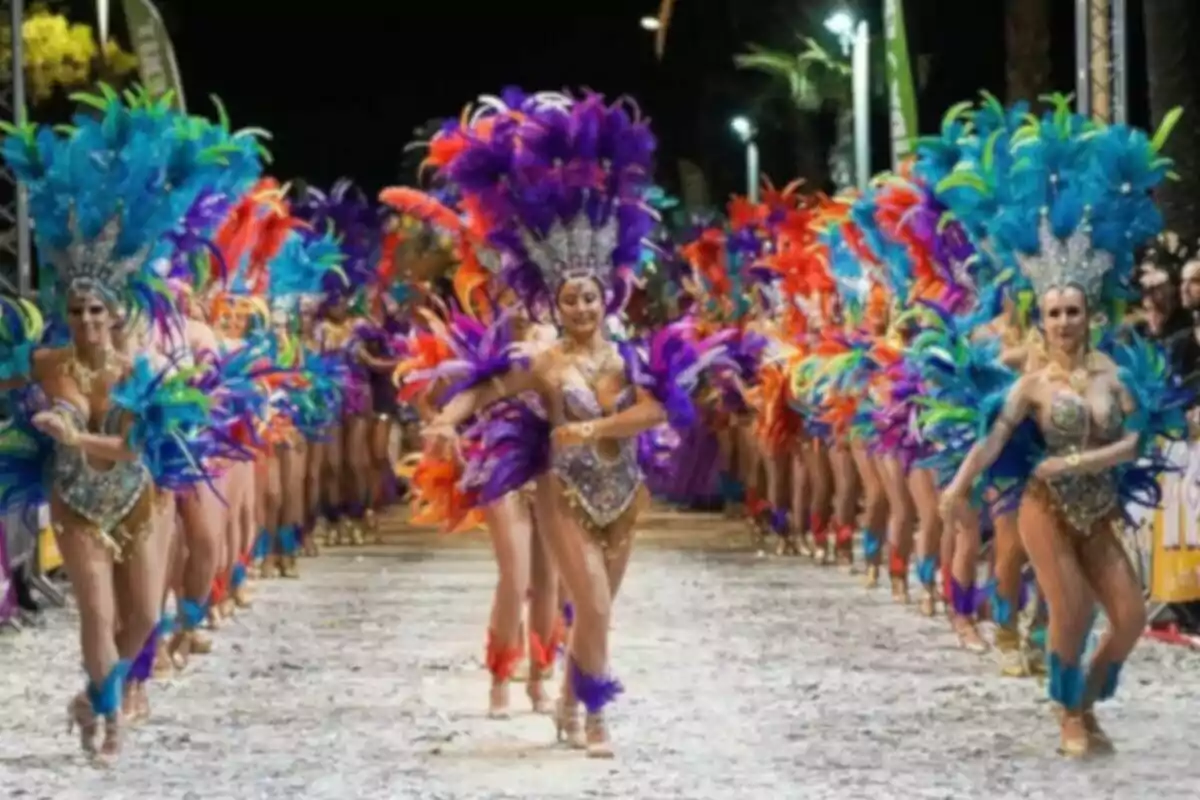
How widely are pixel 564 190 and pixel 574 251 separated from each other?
24cm

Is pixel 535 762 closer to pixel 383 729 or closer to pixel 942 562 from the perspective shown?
pixel 383 729

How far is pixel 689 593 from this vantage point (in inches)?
704

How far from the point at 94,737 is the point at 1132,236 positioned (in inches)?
178

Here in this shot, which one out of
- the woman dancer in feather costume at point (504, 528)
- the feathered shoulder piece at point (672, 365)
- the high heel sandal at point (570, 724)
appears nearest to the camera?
the feathered shoulder piece at point (672, 365)

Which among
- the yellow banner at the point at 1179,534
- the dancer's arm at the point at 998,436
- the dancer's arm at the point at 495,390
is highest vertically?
the dancer's arm at the point at 495,390

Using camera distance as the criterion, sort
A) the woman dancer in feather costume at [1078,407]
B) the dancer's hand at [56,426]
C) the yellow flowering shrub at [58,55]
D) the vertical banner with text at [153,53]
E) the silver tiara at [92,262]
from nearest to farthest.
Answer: the dancer's hand at [56,426], the woman dancer in feather costume at [1078,407], the silver tiara at [92,262], the vertical banner with text at [153,53], the yellow flowering shrub at [58,55]

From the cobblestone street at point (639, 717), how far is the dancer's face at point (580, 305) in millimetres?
1661

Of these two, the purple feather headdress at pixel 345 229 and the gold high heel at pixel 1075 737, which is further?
the purple feather headdress at pixel 345 229

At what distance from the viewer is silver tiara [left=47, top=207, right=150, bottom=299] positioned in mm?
10594

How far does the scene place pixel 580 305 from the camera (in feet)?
34.3

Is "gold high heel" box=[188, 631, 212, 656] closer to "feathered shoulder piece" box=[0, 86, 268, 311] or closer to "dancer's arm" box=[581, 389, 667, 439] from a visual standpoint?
"feathered shoulder piece" box=[0, 86, 268, 311]

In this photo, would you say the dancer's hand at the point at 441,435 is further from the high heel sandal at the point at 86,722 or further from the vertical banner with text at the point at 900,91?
the vertical banner with text at the point at 900,91

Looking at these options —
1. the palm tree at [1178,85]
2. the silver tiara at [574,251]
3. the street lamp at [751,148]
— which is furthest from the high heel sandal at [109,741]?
the street lamp at [751,148]

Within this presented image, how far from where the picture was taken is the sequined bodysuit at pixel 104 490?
34.4ft
